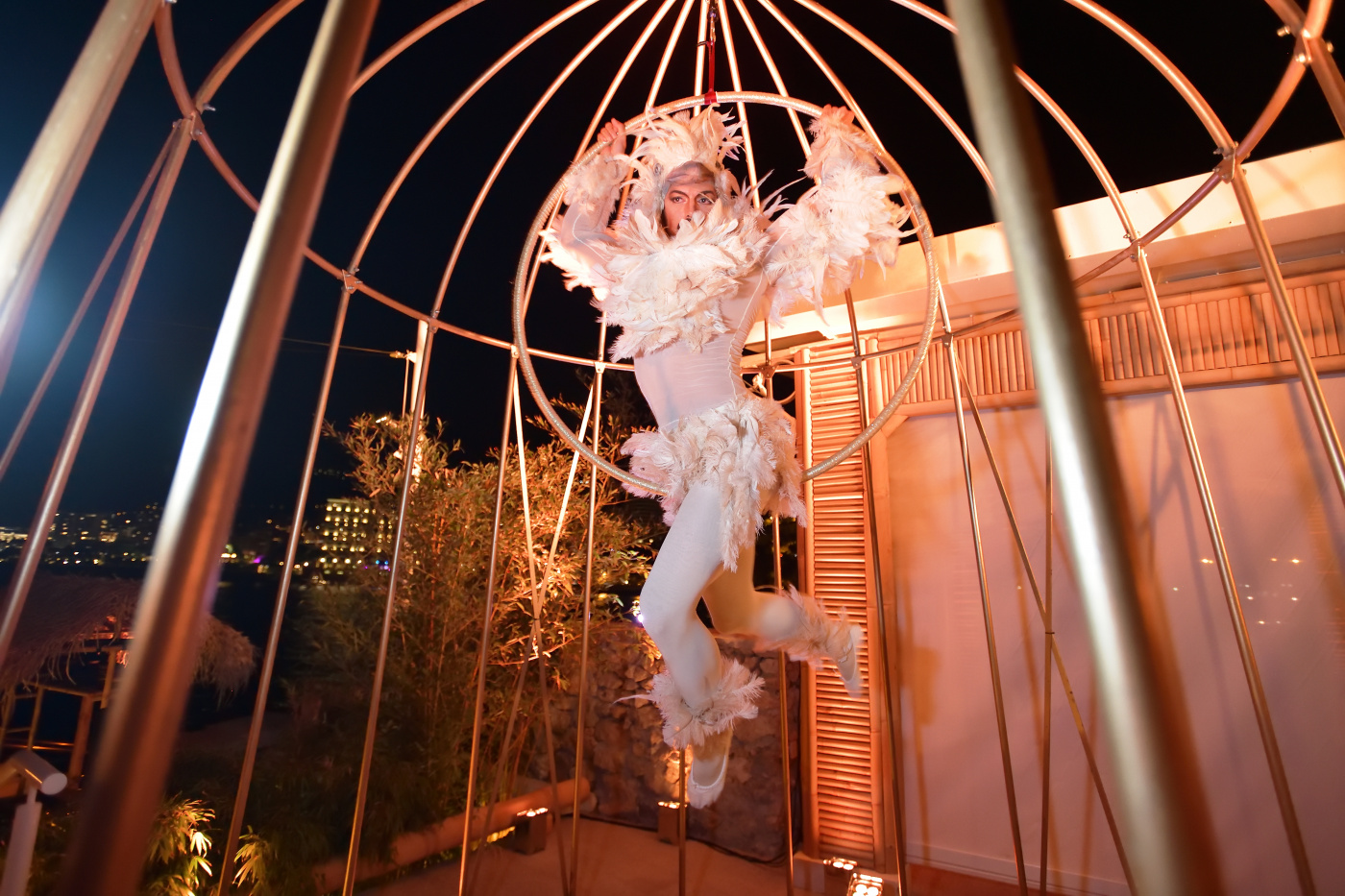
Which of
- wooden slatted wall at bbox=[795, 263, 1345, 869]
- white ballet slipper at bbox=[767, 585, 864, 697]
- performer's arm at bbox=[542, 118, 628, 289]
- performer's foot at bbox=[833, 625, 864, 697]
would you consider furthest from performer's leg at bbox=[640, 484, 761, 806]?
wooden slatted wall at bbox=[795, 263, 1345, 869]

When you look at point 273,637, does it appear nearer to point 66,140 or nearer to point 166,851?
point 66,140

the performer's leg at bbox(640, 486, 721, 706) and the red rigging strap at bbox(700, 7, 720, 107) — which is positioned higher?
the red rigging strap at bbox(700, 7, 720, 107)

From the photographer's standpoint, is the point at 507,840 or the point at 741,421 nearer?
the point at 741,421

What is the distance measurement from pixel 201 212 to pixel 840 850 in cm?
548

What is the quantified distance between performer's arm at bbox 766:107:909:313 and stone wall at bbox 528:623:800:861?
1.93 meters

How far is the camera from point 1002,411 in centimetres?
336

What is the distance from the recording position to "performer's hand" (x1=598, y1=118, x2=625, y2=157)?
1.85 m

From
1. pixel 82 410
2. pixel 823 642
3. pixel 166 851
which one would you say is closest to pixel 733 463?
pixel 823 642

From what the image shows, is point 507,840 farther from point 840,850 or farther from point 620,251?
point 620,251

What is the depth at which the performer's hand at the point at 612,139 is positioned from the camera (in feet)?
6.07

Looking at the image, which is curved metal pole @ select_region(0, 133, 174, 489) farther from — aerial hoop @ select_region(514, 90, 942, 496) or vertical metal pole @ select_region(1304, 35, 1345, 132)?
vertical metal pole @ select_region(1304, 35, 1345, 132)

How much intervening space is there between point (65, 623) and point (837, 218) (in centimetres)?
452

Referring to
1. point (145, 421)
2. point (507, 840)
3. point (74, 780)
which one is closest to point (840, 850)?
point (507, 840)

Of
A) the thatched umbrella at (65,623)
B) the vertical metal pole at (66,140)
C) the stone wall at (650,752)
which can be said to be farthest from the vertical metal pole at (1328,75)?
the thatched umbrella at (65,623)
